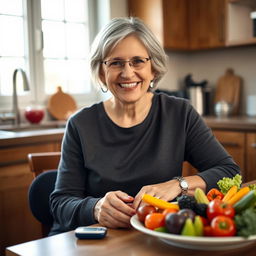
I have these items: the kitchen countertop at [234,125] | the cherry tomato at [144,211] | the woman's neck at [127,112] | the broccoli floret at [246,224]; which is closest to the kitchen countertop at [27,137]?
the woman's neck at [127,112]

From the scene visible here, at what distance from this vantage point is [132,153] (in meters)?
1.60

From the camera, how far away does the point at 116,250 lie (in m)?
0.98

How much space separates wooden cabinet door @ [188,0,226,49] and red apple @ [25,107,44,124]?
158 centimetres

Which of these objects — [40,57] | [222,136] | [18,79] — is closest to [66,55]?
Answer: [40,57]

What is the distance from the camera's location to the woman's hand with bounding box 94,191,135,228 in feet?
3.80

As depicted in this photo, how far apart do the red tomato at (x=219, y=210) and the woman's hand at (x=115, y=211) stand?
286 mm

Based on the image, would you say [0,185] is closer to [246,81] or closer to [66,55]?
[66,55]

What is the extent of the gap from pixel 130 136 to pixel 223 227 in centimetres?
79

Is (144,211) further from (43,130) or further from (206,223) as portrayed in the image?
(43,130)

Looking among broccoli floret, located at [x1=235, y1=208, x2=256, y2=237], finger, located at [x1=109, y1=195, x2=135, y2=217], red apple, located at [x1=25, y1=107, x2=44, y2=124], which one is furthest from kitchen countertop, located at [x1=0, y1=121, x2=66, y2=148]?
broccoli floret, located at [x1=235, y1=208, x2=256, y2=237]

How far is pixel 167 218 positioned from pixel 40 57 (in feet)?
9.38

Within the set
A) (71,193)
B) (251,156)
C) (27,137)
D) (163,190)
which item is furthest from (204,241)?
(251,156)

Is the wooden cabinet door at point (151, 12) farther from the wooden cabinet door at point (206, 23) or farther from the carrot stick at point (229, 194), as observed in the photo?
the carrot stick at point (229, 194)

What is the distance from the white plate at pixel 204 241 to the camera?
2.91 ft
